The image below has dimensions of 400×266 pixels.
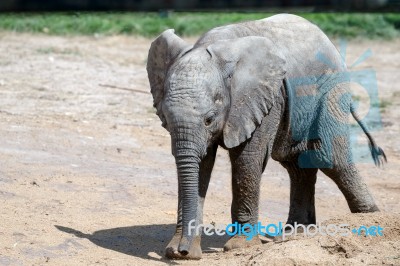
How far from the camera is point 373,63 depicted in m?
14.8

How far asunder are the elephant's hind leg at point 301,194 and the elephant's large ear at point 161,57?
149cm

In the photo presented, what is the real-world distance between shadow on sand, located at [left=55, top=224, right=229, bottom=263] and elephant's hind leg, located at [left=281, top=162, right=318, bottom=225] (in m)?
0.59

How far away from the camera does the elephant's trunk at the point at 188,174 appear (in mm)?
5020

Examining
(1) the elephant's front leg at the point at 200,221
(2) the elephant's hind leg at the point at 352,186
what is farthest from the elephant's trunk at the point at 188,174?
(2) the elephant's hind leg at the point at 352,186

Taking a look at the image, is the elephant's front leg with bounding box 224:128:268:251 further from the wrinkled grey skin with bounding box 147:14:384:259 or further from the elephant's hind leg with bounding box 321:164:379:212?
the elephant's hind leg with bounding box 321:164:379:212

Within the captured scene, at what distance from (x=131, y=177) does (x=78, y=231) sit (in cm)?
193

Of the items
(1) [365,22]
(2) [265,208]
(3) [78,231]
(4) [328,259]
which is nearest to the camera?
(4) [328,259]

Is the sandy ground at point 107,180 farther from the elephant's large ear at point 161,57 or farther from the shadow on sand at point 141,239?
the elephant's large ear at point 161,57

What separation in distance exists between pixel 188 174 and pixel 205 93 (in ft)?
1.62

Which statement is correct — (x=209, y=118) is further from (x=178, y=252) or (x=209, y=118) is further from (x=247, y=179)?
(x=178, y=252)

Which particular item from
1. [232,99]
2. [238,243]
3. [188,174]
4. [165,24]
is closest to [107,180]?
[238,243]

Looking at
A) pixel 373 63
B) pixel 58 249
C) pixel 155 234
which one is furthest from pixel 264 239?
pixel 373 63

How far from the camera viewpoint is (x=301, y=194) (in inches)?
261

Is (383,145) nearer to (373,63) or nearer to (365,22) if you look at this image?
(373,63)
